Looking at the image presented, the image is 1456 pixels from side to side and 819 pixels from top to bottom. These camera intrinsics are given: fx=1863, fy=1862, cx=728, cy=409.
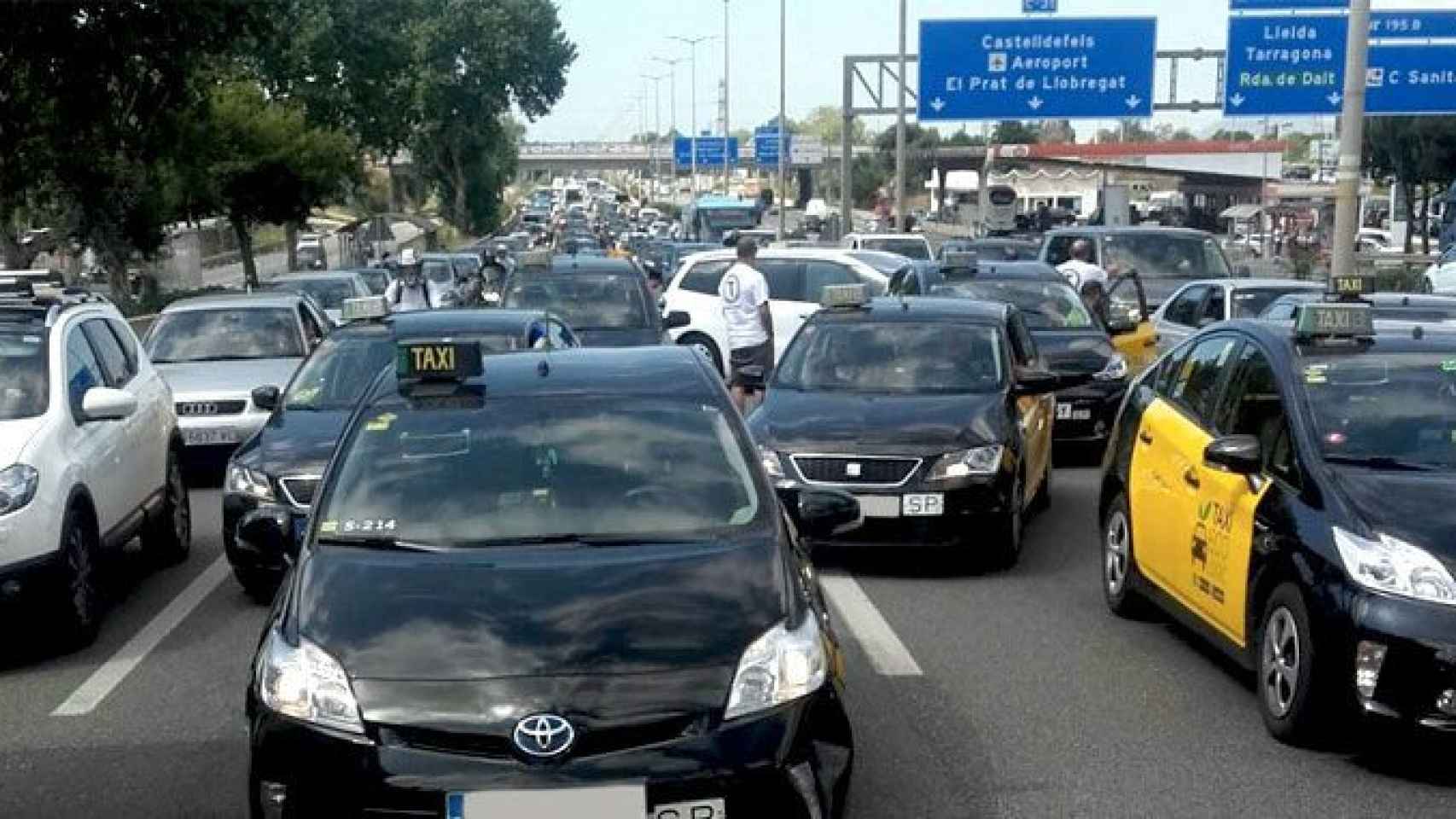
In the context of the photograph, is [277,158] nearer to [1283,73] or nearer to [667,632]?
[1283,73]

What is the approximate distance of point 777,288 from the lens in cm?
2248

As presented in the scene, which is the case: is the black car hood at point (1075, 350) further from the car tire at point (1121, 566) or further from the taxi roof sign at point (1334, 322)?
the taxi roof sign at point (1334, 322)

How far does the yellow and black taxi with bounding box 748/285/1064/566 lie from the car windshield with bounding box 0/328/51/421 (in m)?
3.69

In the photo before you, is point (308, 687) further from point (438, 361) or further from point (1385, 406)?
point (1385, 406)

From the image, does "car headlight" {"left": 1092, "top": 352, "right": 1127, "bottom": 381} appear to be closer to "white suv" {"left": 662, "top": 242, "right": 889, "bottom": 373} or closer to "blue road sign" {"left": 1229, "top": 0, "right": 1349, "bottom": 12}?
"white suv" {"left": 662, "top": 242, "right": 889, "bottom": 373}

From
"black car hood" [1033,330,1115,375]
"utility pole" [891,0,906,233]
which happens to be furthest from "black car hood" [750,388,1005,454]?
"utility pole" [891,0,906,233]

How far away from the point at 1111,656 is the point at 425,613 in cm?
427

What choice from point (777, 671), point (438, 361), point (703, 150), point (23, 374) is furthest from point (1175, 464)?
point (703, 150)

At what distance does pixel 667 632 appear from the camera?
5094 mm

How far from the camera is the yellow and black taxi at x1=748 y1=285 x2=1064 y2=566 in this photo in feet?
34.2

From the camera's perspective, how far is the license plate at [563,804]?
4660 mm

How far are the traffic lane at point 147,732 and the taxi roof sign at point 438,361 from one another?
61.6 inches

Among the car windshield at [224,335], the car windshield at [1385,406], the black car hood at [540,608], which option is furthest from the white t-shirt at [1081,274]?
the black car hood at [540,608]

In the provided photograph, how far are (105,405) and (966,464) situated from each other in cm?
463
